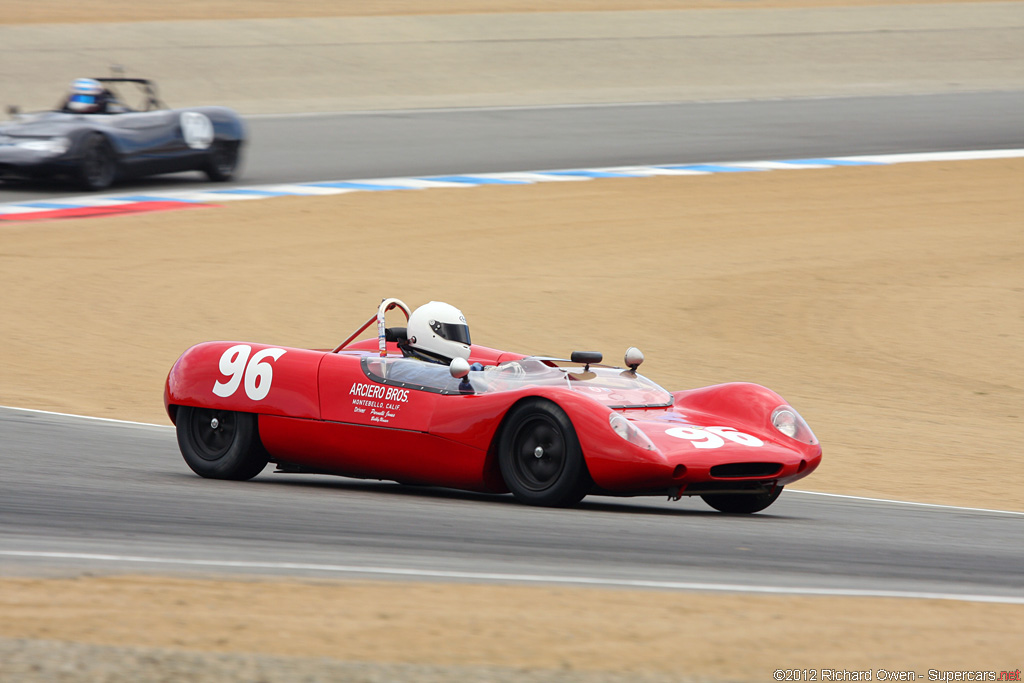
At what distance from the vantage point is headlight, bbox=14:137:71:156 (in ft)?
65.5

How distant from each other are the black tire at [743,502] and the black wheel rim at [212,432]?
2.75m

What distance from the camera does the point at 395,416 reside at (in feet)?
27.6

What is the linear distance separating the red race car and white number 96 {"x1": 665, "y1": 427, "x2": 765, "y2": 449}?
0.03 ft

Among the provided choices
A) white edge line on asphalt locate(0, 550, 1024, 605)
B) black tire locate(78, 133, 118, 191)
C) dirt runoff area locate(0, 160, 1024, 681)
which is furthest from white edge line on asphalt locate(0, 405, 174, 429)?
black tire locate(78, 133, 118, 191)

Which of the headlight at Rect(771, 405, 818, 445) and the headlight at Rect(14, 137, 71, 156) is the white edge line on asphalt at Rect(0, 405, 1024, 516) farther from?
the headlight at Rect(14, 137, 71, 156)

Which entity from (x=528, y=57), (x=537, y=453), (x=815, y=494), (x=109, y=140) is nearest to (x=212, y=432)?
(x=537, y=453)

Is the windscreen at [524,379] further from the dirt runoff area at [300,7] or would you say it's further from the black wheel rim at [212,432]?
the dirt runoff area at [300,7]

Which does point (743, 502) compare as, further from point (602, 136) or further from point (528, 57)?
point (528, 57)

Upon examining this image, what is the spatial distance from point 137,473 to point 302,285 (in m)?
7.99

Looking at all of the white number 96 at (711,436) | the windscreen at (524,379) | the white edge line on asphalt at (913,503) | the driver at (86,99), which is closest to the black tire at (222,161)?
the driver at (86,99)

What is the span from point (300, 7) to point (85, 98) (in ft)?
70.2

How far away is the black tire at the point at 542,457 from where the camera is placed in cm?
775

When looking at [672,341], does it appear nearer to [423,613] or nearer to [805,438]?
[805,438]

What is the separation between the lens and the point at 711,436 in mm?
7988
